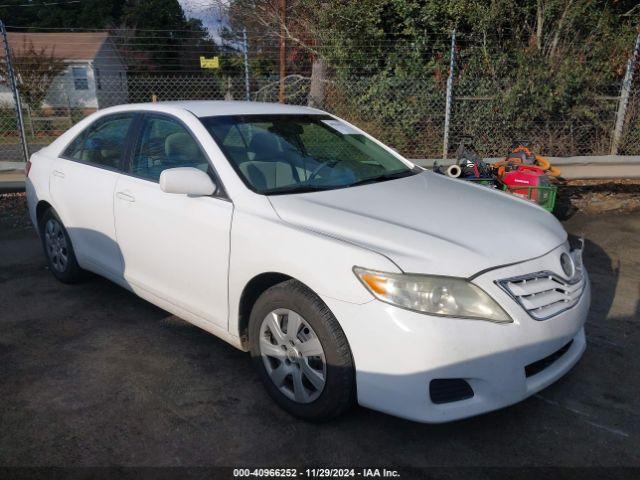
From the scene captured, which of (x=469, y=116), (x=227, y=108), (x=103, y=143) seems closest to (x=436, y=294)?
(x=227, y=108)

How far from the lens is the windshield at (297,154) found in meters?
3.22

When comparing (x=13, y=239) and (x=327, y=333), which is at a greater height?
(x=327, y=333)

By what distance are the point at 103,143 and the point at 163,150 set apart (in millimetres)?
806

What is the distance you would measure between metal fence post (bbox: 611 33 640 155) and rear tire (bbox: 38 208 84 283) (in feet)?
25.6

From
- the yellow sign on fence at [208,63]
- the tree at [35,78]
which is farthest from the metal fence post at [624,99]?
the tree at [35,78]

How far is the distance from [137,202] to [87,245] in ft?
2.95

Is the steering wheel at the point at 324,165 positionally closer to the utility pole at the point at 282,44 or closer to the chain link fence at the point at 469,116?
the chain link fence at the point at 469,116

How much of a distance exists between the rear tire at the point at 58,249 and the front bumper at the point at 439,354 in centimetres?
287

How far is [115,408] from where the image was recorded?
115 inches

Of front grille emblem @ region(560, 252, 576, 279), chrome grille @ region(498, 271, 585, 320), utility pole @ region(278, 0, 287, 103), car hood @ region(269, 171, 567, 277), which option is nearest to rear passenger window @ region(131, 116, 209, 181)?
car hood @ region(269, 171, 567, 277)

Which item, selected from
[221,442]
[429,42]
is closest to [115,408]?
[221,442]

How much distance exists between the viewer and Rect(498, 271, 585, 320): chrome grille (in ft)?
8.12

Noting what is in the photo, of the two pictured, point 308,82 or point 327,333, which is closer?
point 327,333

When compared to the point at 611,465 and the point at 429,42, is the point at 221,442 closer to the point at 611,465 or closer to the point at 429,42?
the point at 611,465
